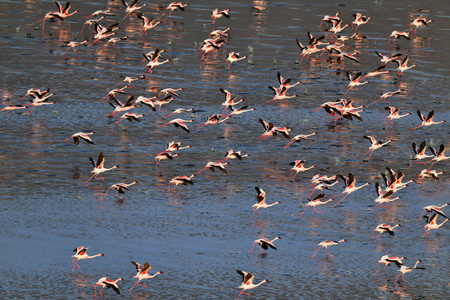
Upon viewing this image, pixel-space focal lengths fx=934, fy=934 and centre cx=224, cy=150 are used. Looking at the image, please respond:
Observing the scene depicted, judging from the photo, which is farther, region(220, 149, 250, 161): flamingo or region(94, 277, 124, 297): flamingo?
region(220, 149, 250, 161): flamingo

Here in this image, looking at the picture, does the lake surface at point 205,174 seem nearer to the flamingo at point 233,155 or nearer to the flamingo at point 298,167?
the flamingo at point 298,167

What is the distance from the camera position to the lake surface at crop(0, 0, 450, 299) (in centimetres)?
1844

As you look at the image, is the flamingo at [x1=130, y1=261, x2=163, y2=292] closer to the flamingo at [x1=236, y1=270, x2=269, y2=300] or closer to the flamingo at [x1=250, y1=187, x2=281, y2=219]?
the flamingo at [x1=236, y1=270, x2=269, y2=300]

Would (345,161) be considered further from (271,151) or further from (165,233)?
(165,233)

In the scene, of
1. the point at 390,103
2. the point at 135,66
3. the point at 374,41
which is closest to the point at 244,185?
the point at 390,103

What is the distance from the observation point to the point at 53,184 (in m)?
23.3

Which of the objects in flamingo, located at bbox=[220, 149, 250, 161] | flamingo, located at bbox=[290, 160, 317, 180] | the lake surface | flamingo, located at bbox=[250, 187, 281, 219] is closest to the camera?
the lake surface

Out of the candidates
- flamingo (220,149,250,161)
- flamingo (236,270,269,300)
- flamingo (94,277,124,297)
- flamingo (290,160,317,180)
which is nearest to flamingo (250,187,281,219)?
flamingo (290,160,317,180)

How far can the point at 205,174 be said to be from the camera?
2505 cm

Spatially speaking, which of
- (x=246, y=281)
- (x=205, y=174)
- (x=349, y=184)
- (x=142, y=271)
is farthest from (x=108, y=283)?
(x=205, y=174)

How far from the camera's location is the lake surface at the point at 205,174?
1844 cm

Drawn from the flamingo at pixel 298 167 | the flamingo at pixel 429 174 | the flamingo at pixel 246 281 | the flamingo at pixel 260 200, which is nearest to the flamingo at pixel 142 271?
the flamingo at pixel 246 281

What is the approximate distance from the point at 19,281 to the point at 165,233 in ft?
12.8

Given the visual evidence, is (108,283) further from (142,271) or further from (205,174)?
(205,174)
